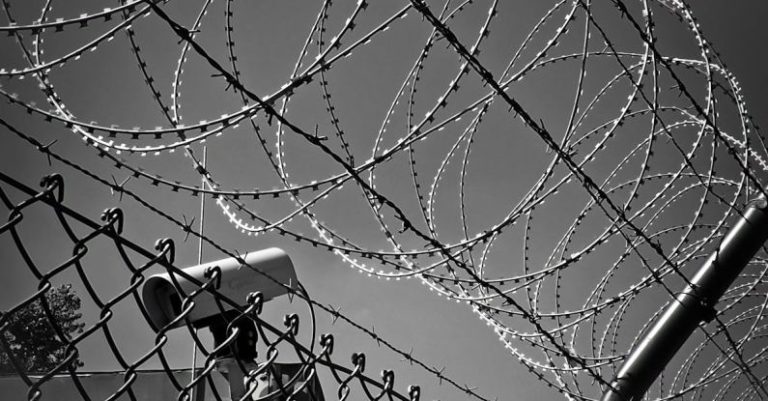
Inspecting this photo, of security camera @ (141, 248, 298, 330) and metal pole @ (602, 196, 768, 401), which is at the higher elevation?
metal pole @ (602, 196, 768, 401)

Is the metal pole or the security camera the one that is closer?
the security camera

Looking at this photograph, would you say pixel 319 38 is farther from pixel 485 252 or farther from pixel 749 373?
pixel 749 373

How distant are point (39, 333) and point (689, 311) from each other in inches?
173

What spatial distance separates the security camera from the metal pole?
2936mm

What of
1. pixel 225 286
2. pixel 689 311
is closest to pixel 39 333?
pixel 225 286

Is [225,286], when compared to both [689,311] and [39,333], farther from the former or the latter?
[689,311]

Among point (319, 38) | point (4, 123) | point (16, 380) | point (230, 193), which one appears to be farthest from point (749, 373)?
point (4, 123)

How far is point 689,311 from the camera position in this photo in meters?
5.73

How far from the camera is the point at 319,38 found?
496 centimetres

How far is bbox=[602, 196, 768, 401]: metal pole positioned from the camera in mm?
5645

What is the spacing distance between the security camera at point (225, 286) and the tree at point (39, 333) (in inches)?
17.1

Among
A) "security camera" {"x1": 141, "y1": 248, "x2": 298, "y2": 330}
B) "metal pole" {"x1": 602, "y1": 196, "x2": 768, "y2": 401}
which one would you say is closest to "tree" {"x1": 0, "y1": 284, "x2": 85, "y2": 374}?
"security camera" {"x1": 141, "y1": 248, "x2": 298, "y2": 330}

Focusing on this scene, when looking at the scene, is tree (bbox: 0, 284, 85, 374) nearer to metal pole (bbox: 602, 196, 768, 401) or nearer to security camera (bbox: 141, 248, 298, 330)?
security camera (bbox: 141, 248, 298, 330)

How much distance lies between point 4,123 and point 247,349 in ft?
5.25
